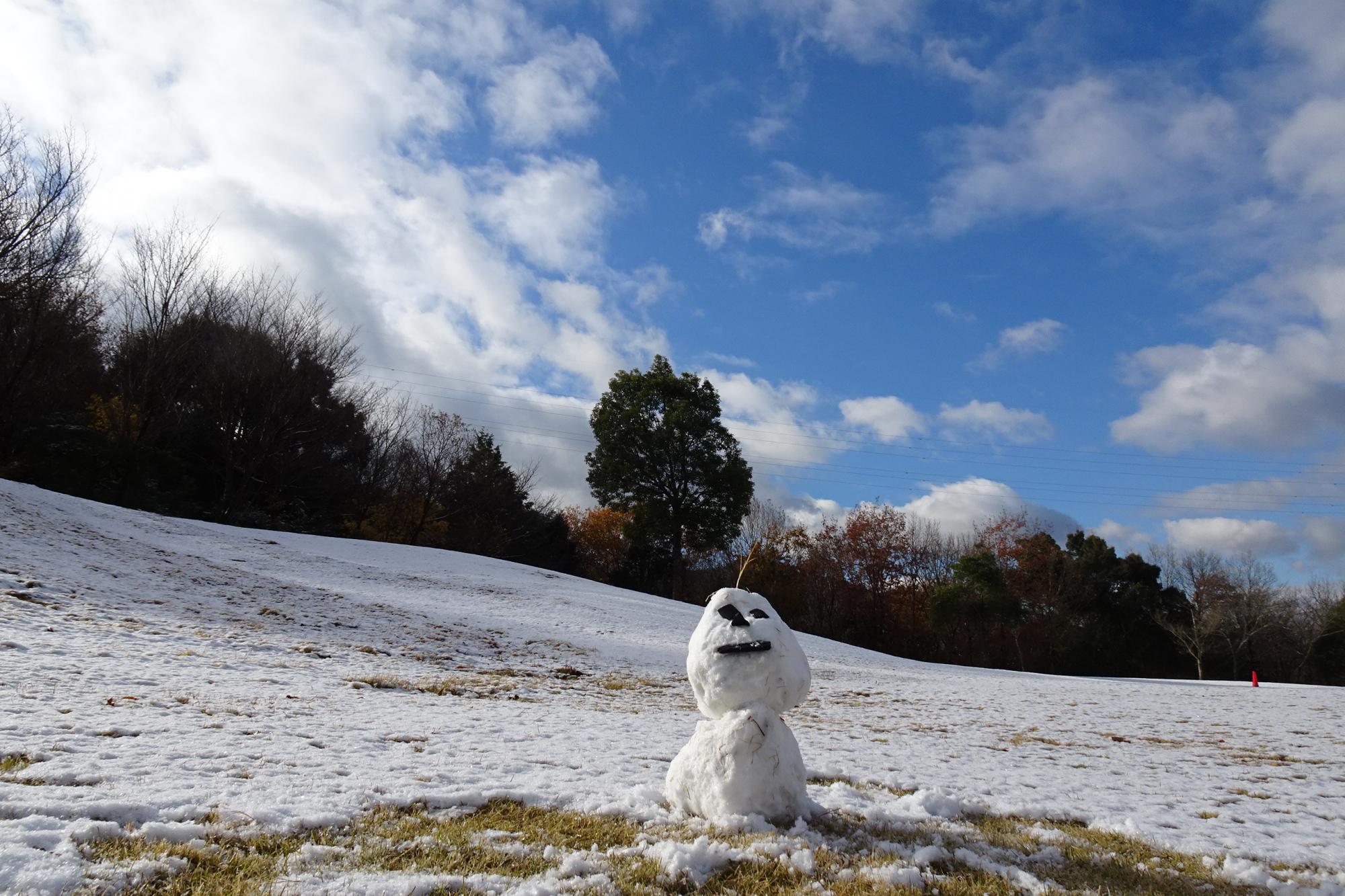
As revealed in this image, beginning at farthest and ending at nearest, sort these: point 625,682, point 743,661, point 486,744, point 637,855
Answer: point 625,682
point 486,744
point 743,661
point 637,855

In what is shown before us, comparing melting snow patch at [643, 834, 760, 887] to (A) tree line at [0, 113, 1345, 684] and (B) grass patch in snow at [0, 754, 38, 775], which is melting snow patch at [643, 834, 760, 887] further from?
(A) tree line at [0, 113, 1345, 684]

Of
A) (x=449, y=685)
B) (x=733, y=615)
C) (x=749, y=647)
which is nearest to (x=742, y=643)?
(x=749, y=647)

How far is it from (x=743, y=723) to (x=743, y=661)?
306 millimetres

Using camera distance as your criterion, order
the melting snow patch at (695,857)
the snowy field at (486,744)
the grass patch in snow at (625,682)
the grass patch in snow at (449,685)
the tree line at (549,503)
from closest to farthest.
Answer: the melting snow patch at (695,857) < the snowy field at (486,744) < the grass patch in snow at (449,685) < the grass patch in snow at (625,682) < the tree line at (549,503)

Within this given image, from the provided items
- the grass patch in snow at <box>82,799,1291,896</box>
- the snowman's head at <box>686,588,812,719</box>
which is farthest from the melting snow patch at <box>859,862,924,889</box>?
the snowman's head at <box>686,588,812,719</box>

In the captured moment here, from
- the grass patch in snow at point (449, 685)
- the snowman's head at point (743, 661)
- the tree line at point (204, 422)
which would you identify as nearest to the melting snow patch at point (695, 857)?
the snowman's head at point (743, 661)

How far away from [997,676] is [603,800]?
17.2m

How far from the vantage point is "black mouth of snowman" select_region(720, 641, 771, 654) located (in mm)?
3967

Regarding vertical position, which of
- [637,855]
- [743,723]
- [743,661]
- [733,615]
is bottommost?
[637,855]

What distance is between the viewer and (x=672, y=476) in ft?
114

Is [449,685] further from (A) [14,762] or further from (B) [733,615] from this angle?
(B) [733,615]

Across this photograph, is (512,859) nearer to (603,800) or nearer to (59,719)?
(603,800)

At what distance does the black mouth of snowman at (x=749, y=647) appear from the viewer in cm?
397

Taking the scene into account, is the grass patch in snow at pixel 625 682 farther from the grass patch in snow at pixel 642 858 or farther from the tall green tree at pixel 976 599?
the tall green tree at pixel 976 599
